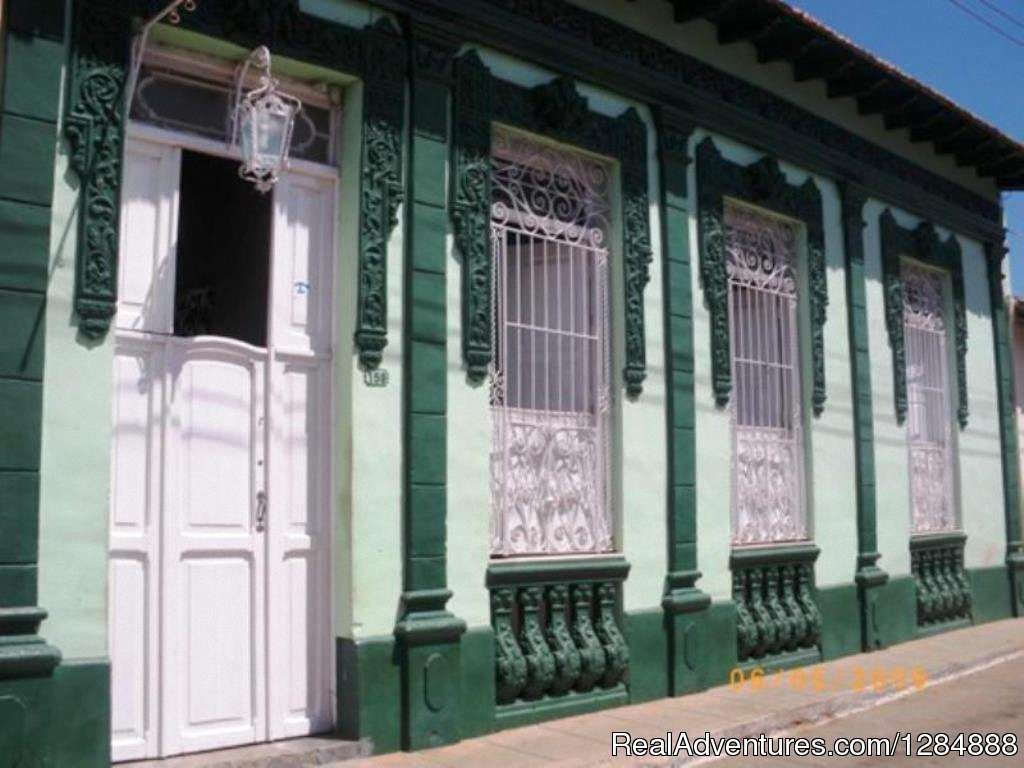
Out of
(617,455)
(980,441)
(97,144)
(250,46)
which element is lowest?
(617,455)

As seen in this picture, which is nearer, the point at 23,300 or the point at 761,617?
the point at 23,300

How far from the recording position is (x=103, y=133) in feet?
17.9

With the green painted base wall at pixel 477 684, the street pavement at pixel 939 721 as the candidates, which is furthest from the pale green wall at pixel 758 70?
the street pavement at pixel 939 721

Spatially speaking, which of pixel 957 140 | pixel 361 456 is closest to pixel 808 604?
pixel 361 456

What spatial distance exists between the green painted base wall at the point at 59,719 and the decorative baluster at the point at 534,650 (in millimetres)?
2639

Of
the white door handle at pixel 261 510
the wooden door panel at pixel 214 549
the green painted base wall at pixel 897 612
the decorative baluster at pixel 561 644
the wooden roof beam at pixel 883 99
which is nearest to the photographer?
the wooden door panel at pixel 214 549

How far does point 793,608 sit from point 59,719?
595 centimetres

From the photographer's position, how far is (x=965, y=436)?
39.5ft

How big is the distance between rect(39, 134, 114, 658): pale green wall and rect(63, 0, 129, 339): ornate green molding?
6 cm

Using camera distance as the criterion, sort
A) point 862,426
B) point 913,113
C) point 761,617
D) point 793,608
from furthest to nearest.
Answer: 1. point 913,113
2. point 862,426
3. point 793,608
4. point 761,617

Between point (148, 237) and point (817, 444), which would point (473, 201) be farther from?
point (817, 444)

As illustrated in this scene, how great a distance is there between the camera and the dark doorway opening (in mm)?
6359

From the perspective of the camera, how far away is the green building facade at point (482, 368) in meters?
5.26

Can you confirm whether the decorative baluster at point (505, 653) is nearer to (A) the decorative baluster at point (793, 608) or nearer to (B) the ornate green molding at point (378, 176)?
(B) the ornate green molding at point (378, 176)
